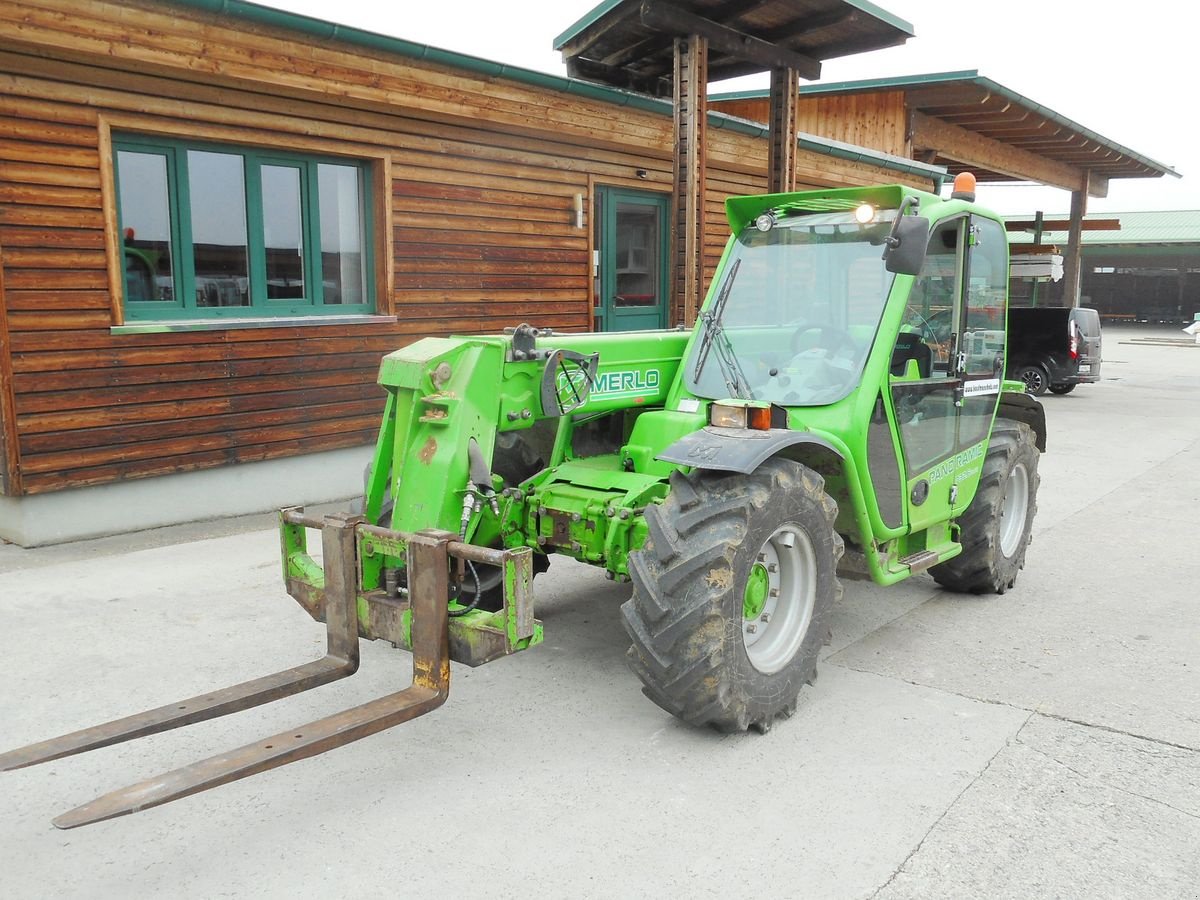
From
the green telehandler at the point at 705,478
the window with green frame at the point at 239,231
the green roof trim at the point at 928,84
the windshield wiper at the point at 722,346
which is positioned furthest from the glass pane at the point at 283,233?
the green roof trim at the point at 928,84

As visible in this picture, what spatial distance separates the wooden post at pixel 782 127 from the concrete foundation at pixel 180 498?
5004 millimetres

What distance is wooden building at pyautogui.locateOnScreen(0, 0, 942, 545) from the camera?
6.42 metres

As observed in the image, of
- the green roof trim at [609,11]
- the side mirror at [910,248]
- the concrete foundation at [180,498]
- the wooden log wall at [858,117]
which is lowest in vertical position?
the concrete foundation at [180,498]

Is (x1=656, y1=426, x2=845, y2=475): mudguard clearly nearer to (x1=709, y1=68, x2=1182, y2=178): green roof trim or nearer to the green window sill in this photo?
the green window sill

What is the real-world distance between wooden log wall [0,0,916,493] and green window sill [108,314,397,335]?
45 mm

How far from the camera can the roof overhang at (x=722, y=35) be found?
27.6ft

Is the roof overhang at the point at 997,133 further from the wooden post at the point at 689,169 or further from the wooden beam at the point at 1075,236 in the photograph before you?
the wooden post at the point at 689,169

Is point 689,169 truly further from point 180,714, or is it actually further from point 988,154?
point 988,154

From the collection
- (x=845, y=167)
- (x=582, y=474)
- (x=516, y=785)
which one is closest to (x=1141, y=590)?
(x=582, y=474)

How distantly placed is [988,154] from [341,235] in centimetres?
1399

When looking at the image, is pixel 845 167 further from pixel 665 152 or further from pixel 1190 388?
pixel 1190 388

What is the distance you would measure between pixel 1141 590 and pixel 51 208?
24.0ft

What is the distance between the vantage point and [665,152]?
33.7 ft

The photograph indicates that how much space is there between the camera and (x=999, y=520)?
5.56m
